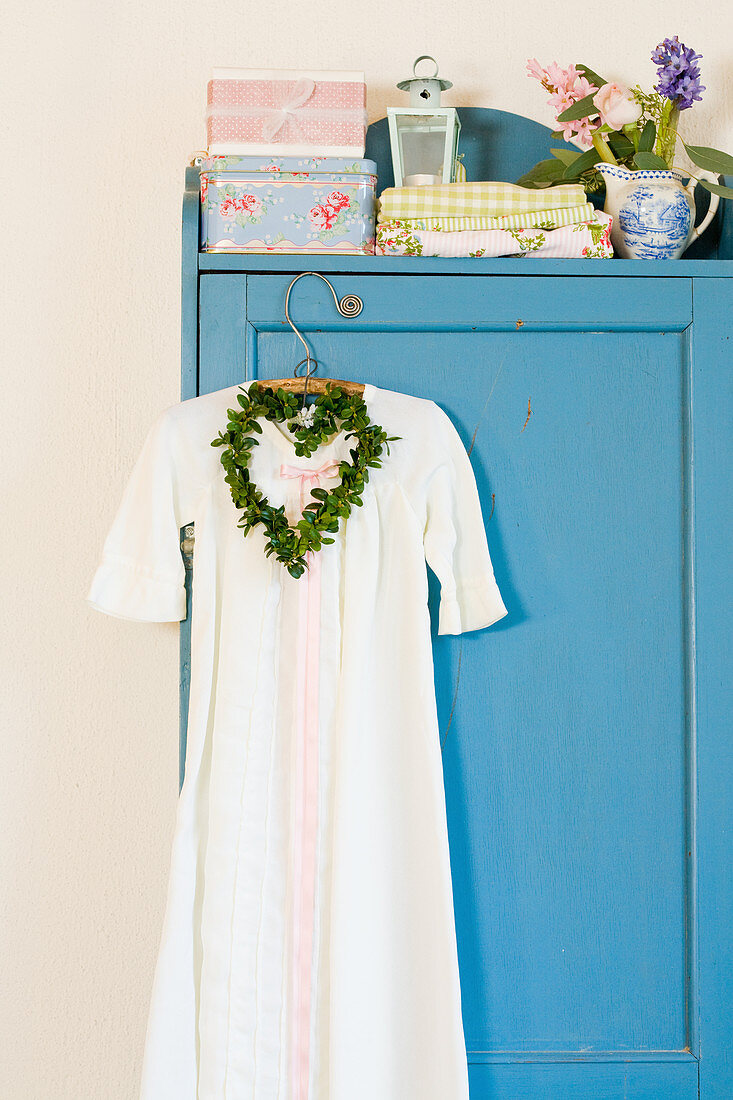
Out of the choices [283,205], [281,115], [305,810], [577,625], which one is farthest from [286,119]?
[305,810]

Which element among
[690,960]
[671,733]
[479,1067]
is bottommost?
[479,1067]

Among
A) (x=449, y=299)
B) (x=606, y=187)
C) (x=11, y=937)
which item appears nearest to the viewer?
(x=449, y=299)

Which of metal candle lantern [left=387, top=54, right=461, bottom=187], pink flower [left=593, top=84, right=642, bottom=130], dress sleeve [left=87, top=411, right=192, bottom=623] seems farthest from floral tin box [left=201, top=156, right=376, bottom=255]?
pink flower [left=593, top=84, right=642, bottom=130]

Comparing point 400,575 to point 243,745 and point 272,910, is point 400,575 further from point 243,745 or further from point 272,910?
point 272,910

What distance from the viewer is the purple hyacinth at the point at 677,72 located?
4.28ft

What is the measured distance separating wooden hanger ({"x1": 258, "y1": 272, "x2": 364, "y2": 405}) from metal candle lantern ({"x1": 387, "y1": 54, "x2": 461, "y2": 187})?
24cm

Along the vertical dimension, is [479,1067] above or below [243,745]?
below

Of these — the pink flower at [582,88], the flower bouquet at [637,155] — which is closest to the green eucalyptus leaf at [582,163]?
the flower bouquet at [637,155]

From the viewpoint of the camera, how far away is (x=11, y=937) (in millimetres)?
1529

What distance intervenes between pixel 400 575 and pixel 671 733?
42 cm

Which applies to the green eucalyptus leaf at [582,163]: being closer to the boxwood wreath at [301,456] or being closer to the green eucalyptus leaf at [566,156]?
the green eucalyptus leaf at [566,156]

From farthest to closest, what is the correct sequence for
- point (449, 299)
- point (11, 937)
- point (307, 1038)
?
point (11, 937) < point (449, 299) < point (307, 1038)

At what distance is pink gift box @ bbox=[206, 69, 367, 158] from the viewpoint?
1.25 metres

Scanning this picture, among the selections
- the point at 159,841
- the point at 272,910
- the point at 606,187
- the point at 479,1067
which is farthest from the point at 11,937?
the point at 606,187
